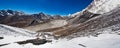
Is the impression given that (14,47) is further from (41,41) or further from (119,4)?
(119,4)

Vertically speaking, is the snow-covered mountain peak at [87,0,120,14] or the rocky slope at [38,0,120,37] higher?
the snow-covered mountain peak at [87,0,120,14]

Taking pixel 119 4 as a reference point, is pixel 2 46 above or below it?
below

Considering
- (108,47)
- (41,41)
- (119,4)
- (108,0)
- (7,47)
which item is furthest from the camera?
(108,0)

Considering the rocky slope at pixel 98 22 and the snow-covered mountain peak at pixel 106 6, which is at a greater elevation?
the snow-covered mountain peak at pixel 106 6

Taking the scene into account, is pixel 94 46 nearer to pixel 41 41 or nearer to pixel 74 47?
pixel 74 47

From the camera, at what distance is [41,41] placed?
104 feet

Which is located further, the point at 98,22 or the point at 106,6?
the point at 106,6

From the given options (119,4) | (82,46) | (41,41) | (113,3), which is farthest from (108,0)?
(82,46)

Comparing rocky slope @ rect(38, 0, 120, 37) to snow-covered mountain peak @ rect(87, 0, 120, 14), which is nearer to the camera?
rocky slope @ rect(38, 0, 120, 37)

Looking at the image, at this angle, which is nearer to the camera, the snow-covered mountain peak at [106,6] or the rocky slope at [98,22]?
the rocky slope at [98,22]

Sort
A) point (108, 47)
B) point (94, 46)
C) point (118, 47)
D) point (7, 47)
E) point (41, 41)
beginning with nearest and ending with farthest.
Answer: point (118, 47), point (108, 47), point (94, 46), point (7, 47), point (41, 41)

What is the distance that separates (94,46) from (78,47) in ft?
5.96

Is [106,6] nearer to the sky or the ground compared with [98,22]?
nearer to the sky

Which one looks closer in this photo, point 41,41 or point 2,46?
point 2,46
